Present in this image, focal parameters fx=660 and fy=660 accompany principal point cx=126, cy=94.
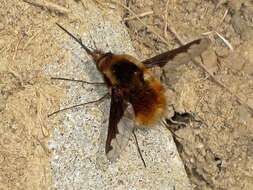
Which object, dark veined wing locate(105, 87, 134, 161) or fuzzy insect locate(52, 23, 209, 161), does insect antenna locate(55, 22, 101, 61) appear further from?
dark veined wing locate(105, 87, 134, 161)

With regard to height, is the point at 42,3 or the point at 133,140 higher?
the point at 42,3

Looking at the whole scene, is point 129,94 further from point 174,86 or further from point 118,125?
point 174,86

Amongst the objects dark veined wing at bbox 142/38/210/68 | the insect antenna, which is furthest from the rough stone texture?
dark veined wing at bbox 142/38/210/68

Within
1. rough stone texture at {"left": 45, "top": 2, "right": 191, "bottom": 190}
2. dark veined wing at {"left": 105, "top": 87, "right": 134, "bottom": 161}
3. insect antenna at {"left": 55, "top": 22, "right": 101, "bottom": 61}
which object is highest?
insect antenna at {"left": 55, "top": 22, "right": 101, "bottom": 61}

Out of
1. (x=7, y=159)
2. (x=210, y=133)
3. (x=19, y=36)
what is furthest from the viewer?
(x=210, y=133)

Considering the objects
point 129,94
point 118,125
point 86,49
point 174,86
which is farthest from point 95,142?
point 174,86

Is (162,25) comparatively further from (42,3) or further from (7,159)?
(7,159)

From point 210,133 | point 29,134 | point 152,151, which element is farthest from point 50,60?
point 210,133
